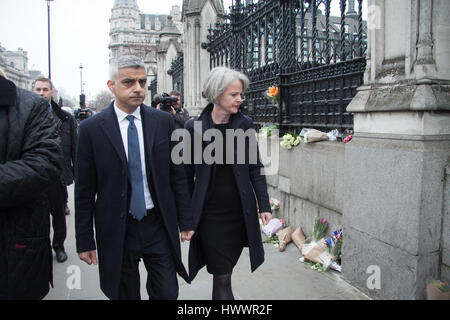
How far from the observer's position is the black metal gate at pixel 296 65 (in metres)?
4.75

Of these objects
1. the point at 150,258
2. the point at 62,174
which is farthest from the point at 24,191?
the point at 62,174

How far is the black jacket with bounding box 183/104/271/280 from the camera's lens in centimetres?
296

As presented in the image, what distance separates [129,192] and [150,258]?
1.58 ft

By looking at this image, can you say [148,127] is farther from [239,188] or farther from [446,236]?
[446,236]

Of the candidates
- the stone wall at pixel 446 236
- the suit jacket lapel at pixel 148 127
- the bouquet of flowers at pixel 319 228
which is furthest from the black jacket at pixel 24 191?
the bouquet of flowers at pixel 319 228

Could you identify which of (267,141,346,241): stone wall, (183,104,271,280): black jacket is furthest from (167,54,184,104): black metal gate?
(183,104,271,280): black jacket

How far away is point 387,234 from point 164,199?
210 cm

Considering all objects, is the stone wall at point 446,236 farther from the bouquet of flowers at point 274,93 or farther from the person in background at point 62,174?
the person in background at point 62,174

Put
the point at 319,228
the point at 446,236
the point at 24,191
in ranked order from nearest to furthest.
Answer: the point at 24,191, the point at 446,236, the point at 319,228

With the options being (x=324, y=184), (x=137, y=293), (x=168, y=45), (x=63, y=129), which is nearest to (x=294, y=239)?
(x=324, y=184)

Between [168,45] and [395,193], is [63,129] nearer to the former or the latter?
[395,193]

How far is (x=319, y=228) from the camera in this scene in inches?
185

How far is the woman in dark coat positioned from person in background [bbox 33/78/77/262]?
2235 millimetres
